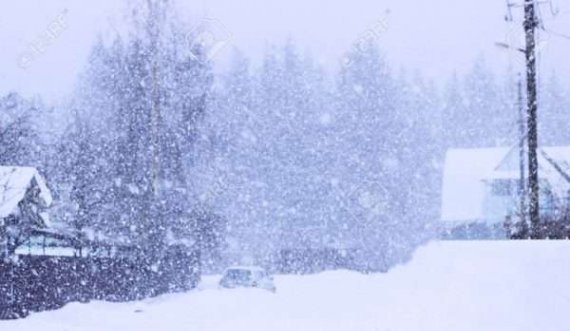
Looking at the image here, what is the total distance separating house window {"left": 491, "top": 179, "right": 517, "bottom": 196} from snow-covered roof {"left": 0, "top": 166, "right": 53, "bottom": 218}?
2365 cm

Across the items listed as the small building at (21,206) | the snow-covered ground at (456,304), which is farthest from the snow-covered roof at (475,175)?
the snow-covered ground at (456,304)

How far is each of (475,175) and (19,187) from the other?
88.1 ft

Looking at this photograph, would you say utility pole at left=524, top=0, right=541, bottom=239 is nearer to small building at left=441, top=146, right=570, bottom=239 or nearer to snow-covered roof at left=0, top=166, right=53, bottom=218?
snow-covered roof at left=0, top=166, right=53, bottom=218

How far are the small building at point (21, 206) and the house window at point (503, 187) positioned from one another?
2366 centimetres

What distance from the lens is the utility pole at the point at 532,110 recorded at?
18.1 meters

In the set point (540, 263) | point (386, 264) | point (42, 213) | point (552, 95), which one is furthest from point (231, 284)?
point (552, 95)

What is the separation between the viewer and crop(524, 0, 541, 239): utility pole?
1812 centimetres

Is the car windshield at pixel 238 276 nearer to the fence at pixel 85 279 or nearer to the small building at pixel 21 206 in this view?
the fence at pixel 85 279

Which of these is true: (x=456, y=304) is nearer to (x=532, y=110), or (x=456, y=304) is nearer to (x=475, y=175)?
(x=532, y=110)

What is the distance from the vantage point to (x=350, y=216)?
56812 mm

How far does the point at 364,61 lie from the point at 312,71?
11567 mm

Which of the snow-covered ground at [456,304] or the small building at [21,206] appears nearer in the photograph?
the snow-covered ground at [456,304]

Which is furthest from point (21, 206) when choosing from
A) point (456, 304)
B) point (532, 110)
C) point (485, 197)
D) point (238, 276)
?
point (485, 197)

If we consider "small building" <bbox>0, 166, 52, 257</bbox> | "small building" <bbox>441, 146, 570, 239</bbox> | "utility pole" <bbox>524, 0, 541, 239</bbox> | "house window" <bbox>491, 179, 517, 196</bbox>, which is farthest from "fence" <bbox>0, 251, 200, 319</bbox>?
"house window" <bbox>491, 179, 517, 196</bbox>
